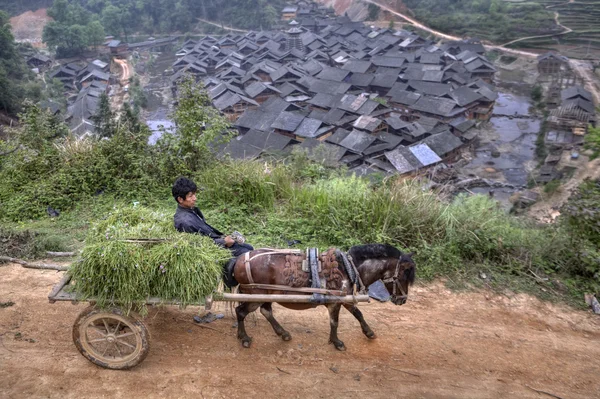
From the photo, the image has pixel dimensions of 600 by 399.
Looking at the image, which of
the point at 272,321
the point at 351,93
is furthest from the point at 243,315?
the point at 351,93

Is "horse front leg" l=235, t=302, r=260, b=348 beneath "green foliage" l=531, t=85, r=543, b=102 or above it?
above

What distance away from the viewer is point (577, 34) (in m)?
49.2

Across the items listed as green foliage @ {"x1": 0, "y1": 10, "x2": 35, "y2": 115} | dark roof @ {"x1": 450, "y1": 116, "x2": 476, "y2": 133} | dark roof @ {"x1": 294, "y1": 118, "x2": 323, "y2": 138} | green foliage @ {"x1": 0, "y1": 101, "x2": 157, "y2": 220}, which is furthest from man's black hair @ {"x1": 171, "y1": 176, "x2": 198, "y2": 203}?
green foliage @ {"x1": 0, "y1": 10, "x2": 35, "y2": 115}

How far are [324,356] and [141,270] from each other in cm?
232

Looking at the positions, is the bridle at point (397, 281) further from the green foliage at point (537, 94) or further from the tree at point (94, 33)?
the tree at point (94, 33)

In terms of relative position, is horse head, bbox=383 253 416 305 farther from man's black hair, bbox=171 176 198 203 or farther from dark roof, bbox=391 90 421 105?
dark roof, bbox=391 90 421 105

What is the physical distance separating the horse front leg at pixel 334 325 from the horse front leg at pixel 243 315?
33.7 inches

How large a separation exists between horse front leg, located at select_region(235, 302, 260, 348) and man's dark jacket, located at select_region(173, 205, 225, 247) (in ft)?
2.47

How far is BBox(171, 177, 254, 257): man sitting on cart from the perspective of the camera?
443 cm

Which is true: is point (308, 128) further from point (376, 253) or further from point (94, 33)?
point (94, 33)

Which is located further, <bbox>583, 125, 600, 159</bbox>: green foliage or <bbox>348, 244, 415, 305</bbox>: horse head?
<bbox>583, 125, 600, 159</bbox>: green foliage

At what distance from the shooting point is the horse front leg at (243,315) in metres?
4.61

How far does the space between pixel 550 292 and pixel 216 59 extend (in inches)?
1853

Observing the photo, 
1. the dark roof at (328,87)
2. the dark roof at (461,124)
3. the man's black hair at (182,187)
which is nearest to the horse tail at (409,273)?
the man's black hair at (182,187)
